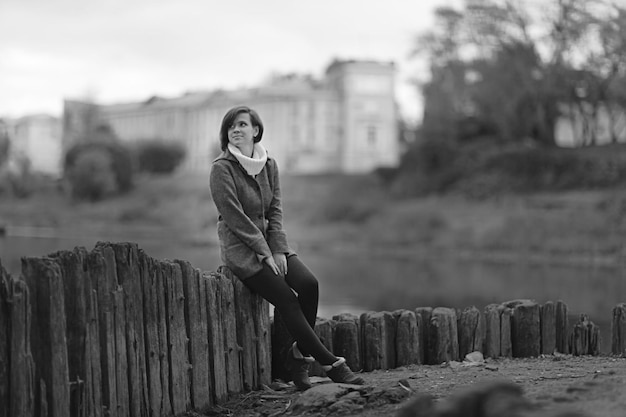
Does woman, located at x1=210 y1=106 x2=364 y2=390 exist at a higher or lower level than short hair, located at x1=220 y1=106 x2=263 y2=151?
lower

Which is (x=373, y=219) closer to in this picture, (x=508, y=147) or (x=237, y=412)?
(x=508, y=147)

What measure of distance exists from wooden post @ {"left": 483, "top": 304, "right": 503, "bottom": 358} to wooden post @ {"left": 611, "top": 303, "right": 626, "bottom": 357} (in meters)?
1.10

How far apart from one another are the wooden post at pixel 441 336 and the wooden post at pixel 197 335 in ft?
7.68

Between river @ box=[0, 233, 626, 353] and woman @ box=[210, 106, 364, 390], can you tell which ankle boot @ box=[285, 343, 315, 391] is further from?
river @ box=[0, 233, 626, 353]

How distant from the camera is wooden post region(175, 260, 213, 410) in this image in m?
6.20

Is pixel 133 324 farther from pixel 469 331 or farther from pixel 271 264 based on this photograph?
pixel 469 331

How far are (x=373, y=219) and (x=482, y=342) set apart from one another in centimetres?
3411

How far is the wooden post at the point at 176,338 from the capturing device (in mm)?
6016

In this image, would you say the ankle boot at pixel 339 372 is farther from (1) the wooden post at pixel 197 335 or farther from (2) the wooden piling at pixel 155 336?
(2) the wooden piling at pixel 155 336

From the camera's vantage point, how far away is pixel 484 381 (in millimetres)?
6453

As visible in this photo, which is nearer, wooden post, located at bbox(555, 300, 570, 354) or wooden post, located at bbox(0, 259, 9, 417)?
wooden post, located at bbox(0, 259, 9, 417)

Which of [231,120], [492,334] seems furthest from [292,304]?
[492,334]

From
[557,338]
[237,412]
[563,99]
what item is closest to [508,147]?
[563,99]

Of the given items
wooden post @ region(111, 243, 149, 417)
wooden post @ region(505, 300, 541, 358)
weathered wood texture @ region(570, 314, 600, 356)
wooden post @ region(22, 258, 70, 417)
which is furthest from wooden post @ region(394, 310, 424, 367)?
wooden post @ region(22, 258, 70, 417)
